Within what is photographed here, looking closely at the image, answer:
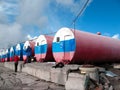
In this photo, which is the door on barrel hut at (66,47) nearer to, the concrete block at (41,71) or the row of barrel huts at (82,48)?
the row of barrel huts at (82,48)

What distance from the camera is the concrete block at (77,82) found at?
24.7ft

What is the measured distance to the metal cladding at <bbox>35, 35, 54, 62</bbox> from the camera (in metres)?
16.0

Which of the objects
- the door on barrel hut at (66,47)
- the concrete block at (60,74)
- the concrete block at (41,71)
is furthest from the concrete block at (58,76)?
the door on barrel hut at (66,47)

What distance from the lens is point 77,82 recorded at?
778cm

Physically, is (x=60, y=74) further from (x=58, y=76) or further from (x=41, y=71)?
(x=41, y=71)

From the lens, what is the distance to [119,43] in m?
15.8

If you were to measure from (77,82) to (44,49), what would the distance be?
343 inches

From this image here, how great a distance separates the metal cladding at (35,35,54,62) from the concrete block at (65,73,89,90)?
7.70m

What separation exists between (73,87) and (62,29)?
5484 mm

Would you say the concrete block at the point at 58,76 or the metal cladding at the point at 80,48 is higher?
the metal cladding at the point at 80,48

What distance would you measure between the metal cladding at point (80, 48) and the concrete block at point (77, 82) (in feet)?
9.90

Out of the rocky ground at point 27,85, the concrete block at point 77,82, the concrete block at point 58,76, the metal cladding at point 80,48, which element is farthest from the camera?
the metal cladding at point 80,48

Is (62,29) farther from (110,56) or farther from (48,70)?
(110,56)

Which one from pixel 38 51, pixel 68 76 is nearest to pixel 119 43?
pixel 38 51
